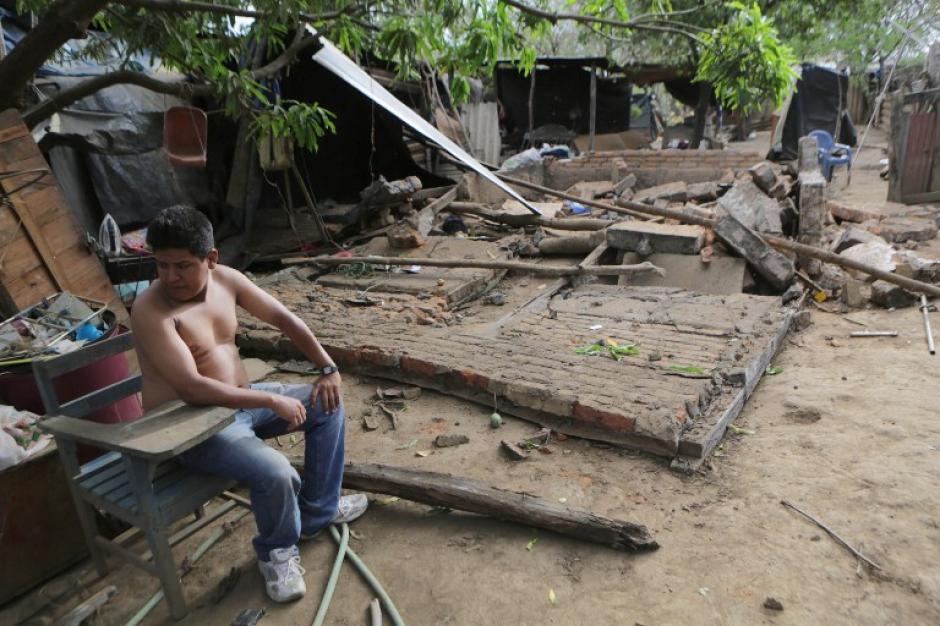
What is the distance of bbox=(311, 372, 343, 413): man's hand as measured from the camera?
8.04 ft

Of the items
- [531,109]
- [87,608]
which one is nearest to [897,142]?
[531,109]

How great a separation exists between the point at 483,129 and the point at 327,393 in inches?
502

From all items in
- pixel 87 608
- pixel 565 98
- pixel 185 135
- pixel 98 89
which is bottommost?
pixel 87 608

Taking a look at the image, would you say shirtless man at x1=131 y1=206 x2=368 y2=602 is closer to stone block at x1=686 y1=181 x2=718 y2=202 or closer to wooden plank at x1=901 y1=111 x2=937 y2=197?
stone block at x1=686 y1=181 x2=718 y2=202

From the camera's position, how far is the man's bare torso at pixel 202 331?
2.18 metres

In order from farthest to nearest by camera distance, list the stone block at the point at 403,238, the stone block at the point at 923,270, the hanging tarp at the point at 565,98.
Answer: the hanging tarp at the point at 565,98
the stone block at the point at 403,238
the stone block at the point at 923,270

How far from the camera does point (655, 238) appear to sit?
5977 millimetres

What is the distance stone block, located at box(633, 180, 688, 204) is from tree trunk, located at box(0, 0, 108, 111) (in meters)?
7.32

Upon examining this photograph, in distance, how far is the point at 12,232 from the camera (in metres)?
4.20

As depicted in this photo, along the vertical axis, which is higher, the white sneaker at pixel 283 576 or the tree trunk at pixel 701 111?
the tree trunk at pixel 701 111

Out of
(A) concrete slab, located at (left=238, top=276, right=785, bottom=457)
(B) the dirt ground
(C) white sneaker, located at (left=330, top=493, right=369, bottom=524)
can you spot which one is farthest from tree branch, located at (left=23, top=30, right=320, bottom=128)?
(C) white sneaker, located at (left=330, top=493, right=369, bottom=524)

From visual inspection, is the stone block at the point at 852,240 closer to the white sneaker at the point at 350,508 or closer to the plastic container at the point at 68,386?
the white sneaker at the point at 350,508

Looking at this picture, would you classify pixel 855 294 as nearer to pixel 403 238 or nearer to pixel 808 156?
pixel 808 156

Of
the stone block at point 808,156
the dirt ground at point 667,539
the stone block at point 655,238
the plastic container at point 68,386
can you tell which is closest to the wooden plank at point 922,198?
the stone block at point 808,156
